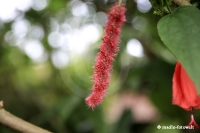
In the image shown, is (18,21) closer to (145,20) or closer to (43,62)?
(43,62)

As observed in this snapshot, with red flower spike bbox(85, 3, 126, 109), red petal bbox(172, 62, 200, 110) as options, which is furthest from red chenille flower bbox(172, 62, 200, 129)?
red flower spike bbox(85, 3, 126, 109)

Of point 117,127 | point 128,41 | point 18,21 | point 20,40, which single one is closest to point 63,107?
point 117,127

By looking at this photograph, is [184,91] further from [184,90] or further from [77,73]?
[77,73]

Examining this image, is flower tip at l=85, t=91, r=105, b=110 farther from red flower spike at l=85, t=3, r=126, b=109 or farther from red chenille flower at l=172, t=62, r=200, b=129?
red chenille flower at l=172, t=62, r=200, b=129

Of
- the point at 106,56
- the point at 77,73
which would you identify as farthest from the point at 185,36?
the point at 77,73

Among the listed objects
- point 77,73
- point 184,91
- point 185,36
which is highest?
point 185,36

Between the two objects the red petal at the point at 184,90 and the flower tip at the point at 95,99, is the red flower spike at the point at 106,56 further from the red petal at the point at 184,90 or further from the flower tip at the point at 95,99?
the red petal at the point at 184,90

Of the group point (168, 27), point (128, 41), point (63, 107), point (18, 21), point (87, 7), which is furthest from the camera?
point (18, 21)
